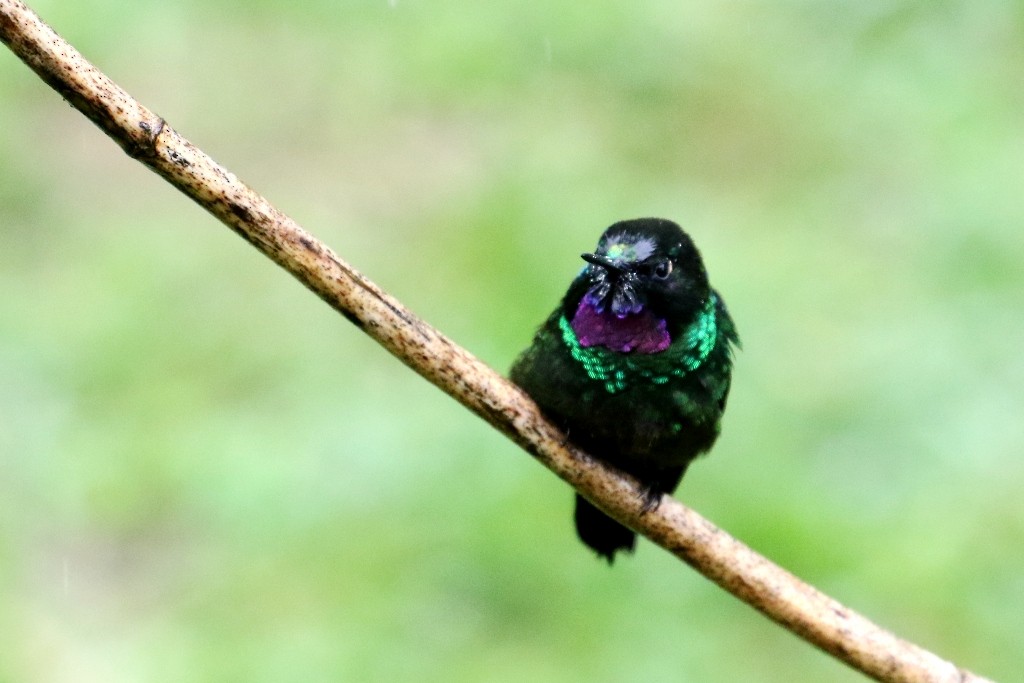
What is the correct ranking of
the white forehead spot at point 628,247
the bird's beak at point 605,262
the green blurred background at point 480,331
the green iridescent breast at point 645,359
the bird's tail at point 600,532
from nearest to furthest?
the bird's beak at point 605,262 → the white forehead spot at point 628,247 → the green iridescent breast at point 645,359 → the bird's tail at point 600,532 → the green blurred background at point 480,331

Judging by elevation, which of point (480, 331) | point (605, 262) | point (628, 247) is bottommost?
point (605, 262)

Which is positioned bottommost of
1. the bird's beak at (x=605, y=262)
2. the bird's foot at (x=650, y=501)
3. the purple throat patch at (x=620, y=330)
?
the bird's foot at (x=650, y=501)

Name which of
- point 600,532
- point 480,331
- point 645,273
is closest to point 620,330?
point 645,273

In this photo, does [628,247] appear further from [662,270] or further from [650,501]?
[650,501]

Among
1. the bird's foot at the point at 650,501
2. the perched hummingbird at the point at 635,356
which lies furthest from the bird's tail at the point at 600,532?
the bird's foot at the point at 650,501

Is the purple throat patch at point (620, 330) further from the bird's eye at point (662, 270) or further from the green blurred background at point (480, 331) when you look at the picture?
the green blurred background at point (480, 331)

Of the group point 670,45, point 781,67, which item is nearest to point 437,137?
point 670,45

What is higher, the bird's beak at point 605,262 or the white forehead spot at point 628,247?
the white forehead spot at point 628,247

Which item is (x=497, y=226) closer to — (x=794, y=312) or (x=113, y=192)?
(x=794, y=312)

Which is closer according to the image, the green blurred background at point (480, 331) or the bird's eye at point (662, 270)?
the bird's eye at point (662, 270)
